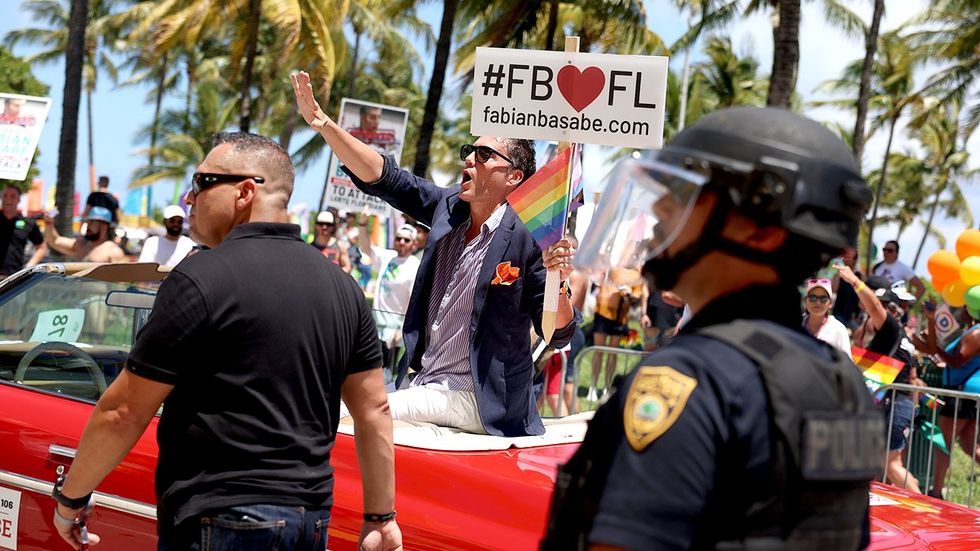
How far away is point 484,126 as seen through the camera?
15.3ft

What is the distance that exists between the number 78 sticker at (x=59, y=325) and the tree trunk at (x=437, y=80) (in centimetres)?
1372

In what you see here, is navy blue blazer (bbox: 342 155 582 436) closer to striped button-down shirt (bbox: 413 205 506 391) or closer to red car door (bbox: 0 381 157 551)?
striped button-down shirt (bbox: 413 205 506 391)

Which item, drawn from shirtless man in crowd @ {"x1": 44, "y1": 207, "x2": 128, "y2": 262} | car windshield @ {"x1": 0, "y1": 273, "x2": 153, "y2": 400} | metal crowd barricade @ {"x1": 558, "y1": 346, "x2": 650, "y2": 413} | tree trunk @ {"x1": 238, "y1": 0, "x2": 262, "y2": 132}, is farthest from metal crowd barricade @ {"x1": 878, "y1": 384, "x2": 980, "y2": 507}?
tree trunk @ {"x1": 238, "y1": 0, "x2": 262, "y2": 132}

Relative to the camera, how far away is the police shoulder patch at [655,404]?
1.55m

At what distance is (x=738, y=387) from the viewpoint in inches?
61.7

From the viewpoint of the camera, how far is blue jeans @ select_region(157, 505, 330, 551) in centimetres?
269

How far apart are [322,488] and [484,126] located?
7.12ft

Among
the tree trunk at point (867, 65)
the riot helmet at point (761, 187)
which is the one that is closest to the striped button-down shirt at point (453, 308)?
the riot helmet at point (761, 187)

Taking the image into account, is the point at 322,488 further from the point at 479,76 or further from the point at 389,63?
the point at 389,63

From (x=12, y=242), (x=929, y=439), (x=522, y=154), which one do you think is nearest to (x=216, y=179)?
(x=522, y=154)

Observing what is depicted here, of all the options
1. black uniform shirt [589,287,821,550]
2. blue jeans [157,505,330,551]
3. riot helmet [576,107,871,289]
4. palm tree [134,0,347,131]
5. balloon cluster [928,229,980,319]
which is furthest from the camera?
palm tree [134,0,347,131]

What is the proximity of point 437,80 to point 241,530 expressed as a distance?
16097mm

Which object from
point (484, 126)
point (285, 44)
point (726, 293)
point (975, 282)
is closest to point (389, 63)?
point (285, 44)

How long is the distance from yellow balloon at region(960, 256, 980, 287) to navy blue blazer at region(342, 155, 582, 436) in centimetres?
525
